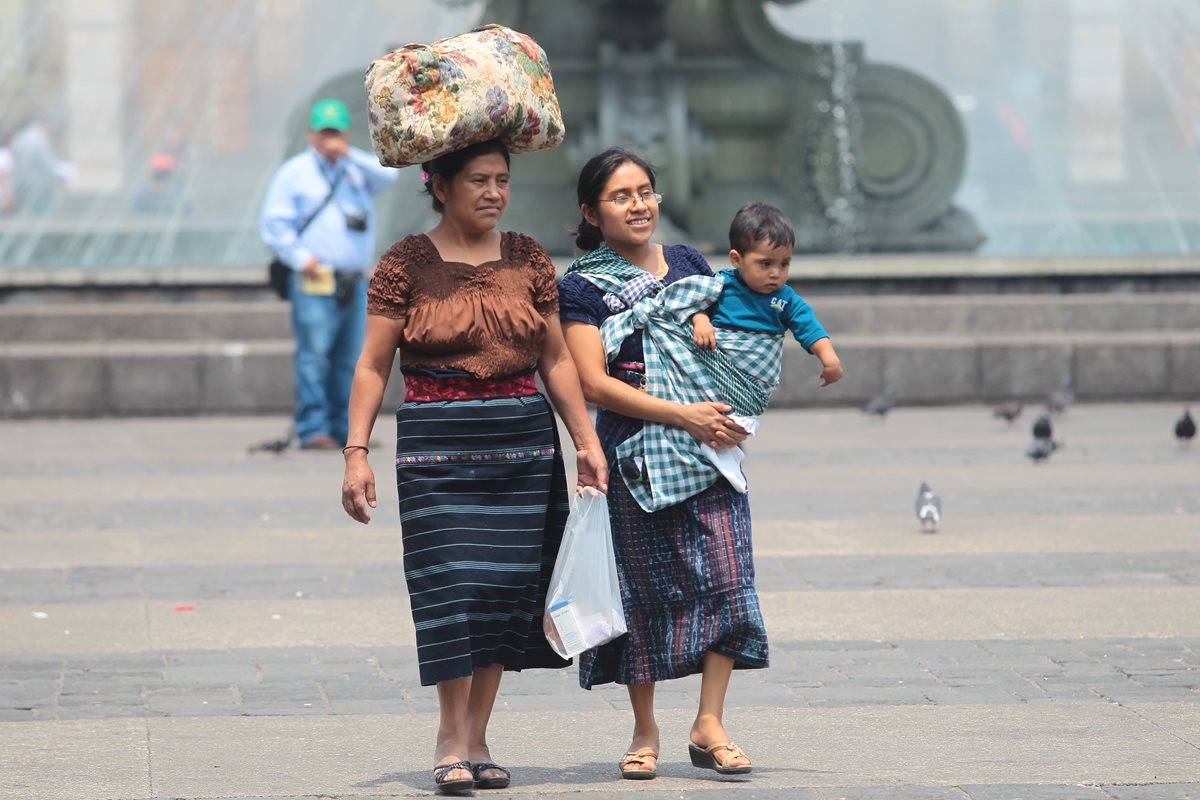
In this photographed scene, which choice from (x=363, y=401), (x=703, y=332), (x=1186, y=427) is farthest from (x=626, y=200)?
(x=1186, y=427)

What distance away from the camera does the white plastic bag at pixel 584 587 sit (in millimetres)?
4988

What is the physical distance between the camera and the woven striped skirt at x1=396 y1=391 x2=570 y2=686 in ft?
16.4

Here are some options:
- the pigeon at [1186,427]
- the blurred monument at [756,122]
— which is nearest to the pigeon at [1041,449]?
the pigeon at [1186,427]

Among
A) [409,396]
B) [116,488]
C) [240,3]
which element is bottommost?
[116,488]

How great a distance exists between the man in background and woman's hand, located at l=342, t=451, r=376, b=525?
663cm

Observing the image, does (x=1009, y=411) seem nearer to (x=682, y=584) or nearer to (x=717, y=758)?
(x=682, y=584)

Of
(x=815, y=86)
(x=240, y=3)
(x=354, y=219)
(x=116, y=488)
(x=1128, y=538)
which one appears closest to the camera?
(x=1128, y=538)

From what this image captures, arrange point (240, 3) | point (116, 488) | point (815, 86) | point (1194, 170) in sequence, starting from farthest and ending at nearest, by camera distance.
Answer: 1. point (240, 3)
2. point (1194, 170)
3. point (815, 86)
4. point (116, 488)

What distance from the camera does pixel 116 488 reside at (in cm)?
1046

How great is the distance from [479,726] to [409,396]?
77 cm

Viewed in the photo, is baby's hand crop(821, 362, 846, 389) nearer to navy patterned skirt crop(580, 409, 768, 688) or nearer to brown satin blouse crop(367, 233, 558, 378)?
navy patterned skirt crop(580, 409, 768, 688)

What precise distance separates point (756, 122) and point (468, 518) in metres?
11.9

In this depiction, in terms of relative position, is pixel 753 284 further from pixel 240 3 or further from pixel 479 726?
pixel 240 3

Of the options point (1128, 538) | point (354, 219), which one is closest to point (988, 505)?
point (1128, 538)
